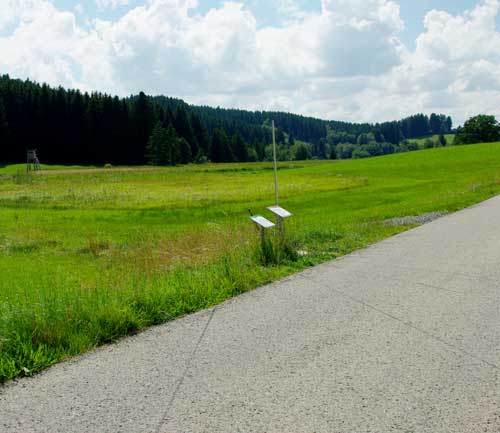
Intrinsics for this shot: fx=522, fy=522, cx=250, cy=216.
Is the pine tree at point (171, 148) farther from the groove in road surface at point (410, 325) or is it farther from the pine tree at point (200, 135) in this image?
the groove in road surface at point (410, 325)

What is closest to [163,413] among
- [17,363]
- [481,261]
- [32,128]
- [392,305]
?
[17,363]

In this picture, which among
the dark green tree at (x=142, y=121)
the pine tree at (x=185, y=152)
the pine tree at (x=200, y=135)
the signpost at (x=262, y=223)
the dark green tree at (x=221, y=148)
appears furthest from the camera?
the pine tree at (x=200, y=135)

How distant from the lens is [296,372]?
5094mm

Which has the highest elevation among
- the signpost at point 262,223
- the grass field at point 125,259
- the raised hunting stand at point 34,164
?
the raised hunting stand at point 34,164

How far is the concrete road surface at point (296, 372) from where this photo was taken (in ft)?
13.8

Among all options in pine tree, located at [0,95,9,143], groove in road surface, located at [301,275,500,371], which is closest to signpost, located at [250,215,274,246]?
groove in road surface, located at [301,275,500,371]

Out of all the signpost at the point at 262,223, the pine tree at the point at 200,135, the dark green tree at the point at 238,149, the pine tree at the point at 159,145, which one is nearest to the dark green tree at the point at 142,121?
the pine tree at the point at 159,145

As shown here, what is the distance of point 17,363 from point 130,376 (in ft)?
4.16

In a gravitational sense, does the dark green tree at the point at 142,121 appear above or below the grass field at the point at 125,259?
above

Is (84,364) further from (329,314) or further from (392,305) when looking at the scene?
(392,305)

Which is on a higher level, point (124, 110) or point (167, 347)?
point (124, 110)

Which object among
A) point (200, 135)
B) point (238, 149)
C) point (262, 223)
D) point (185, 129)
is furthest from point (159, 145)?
point (262, 223)

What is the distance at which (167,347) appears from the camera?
19.4ft

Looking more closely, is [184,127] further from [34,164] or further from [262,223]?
[262,223]
